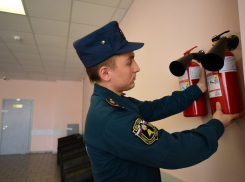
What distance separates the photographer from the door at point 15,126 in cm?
658

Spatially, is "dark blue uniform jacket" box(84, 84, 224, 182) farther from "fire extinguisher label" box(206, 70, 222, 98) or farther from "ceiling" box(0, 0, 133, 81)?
"ceiling" box(0, 0, 133, 81)

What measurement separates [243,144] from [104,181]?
28.0 inches

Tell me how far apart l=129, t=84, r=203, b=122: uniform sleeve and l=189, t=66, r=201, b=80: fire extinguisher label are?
0.06 m

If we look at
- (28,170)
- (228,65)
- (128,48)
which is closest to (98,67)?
(128,48)

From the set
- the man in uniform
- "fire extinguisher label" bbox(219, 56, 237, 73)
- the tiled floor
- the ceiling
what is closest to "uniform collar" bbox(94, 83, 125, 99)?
the man in uniform

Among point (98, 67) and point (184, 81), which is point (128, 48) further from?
point (184, 81)

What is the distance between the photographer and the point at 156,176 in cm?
86

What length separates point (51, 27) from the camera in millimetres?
2908

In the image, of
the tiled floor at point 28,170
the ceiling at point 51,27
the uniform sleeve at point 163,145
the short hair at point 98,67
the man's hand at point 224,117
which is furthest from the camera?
the tiled floor at point 28,170

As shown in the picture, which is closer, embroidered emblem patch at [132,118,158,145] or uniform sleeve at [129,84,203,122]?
embroidered emblem patch at [132,118,158,145]

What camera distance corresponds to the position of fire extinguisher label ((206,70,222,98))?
0.83 m

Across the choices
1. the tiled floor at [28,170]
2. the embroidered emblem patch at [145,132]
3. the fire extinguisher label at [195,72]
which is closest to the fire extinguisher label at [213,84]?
the fire extinguisher label at [195,72]

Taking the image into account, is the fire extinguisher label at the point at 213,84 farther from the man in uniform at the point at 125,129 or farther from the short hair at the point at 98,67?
the short hair at the point at 98,67

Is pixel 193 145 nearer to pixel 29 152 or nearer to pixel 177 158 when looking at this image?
pixel 177 158
